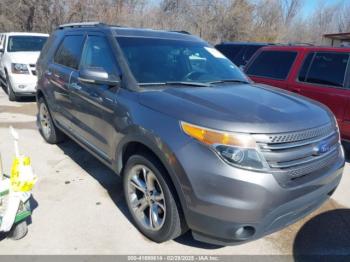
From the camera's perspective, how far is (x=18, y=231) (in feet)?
10.1

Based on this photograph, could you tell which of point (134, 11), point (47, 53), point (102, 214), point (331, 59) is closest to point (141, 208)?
point (102, 214)

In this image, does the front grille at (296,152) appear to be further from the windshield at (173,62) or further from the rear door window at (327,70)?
the rear door window at (327,70)

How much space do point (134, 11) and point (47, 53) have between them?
2319 cm

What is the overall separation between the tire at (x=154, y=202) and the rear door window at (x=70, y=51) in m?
1.84

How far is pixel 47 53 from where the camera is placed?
17.9ft

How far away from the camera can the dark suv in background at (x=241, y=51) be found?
8703mm

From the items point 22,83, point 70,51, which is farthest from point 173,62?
point 22,83

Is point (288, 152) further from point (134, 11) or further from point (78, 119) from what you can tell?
point (134, 11)

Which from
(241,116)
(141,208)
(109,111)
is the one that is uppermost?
(241,116)

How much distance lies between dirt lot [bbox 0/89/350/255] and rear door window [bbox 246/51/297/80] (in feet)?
6.93

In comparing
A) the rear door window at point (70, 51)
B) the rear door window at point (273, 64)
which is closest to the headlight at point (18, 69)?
the rear door window at point (70, 51)

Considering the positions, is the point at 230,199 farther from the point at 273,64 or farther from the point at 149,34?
the point at 273,64

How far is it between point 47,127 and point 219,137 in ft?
13.3

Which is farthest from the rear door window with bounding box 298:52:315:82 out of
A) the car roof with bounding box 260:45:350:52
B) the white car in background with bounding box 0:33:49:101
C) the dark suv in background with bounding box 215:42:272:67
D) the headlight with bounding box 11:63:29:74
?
the headlight with bounding box 11:63:29:74
